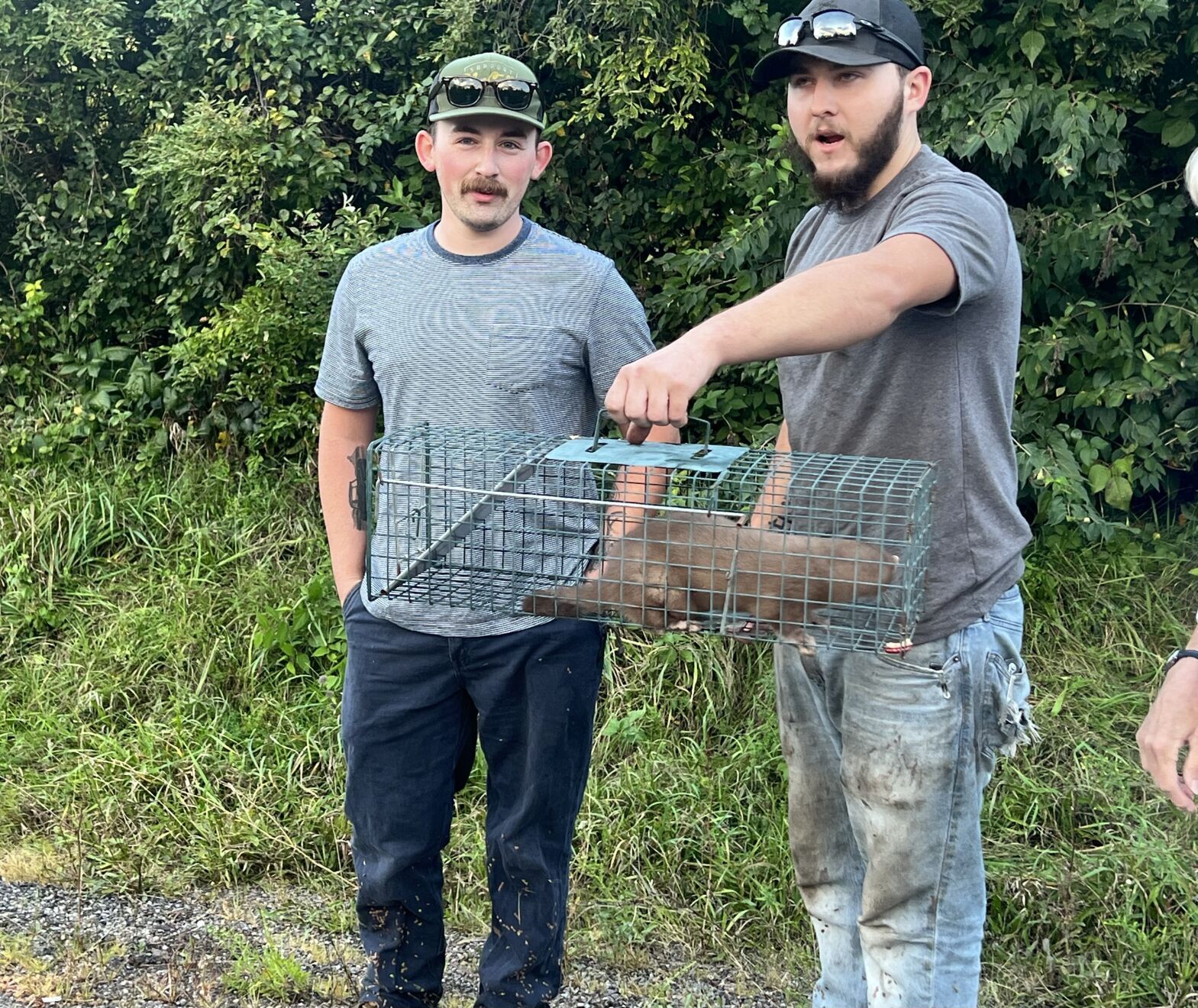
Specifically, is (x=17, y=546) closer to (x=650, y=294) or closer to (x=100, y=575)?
(x=100, y=575)

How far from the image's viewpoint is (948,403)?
2477 mm

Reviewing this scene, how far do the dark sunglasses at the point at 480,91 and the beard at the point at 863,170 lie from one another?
30.5 inches

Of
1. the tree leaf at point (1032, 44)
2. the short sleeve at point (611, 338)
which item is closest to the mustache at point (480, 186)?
the short sleeve at point (611, 338)

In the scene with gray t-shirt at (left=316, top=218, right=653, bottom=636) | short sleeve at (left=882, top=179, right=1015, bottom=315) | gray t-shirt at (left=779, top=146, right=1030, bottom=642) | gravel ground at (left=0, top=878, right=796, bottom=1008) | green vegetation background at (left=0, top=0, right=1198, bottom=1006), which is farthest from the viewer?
green vegetation background at (left=0, top=0, right=1198, bottom=1006)

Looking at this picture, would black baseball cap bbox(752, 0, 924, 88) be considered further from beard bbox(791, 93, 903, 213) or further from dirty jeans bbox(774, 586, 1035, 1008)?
dirty jeans bbox(774, 586, 1035, 1008)

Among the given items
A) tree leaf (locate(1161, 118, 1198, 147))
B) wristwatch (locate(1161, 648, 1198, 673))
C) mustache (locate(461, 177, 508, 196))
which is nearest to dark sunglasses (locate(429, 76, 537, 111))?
mustache (locate(461, 177, 508, 196))

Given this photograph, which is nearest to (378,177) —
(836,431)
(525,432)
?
(525,432)

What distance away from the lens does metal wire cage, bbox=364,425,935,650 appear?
2.21 m

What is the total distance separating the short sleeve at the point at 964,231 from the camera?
2.23 meters

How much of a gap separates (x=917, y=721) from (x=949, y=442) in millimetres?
580

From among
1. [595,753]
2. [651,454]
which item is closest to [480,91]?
[651,454]

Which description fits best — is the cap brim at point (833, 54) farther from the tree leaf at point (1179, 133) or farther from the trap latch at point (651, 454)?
the tree leaf at point (1179, 133)

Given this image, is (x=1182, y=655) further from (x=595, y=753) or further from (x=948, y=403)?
(x=595, y=753)

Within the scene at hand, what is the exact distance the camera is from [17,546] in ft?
19.3
